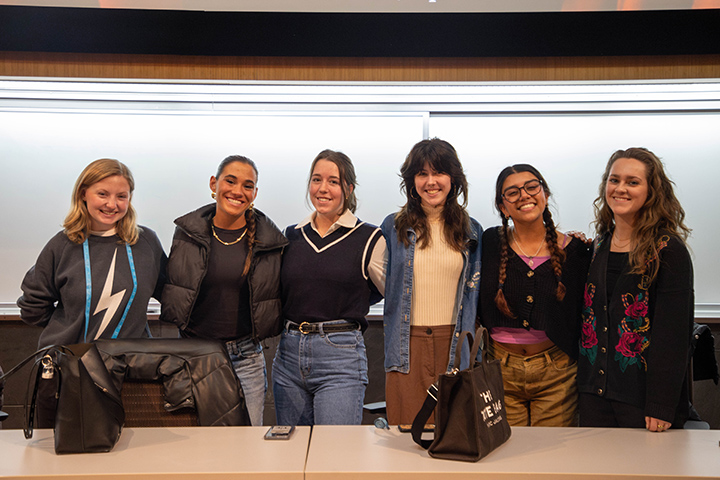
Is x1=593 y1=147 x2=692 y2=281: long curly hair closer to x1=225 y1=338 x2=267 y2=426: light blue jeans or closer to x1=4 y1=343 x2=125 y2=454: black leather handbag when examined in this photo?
x1=225 y1=338 x2=267 y2=426: light blue jeans

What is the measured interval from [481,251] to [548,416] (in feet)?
2.55

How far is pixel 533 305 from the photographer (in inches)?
87.2

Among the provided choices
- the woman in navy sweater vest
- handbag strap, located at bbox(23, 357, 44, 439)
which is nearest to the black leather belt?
the woman in navy sweater vest

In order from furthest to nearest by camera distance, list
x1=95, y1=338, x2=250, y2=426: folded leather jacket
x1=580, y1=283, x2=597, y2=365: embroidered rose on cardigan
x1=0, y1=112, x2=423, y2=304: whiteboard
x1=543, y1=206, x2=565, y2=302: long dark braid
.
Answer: x1=0, y1=112, x2=423, y2=304: whiteboard, x1=543, y1=206, x2=565, y2=302: long dark braid, x1=580, y1=283, x2=597, y2=365: embroidered rose on cardigan, x1=95, y1=338, x2=250, y2=426: folded leather jacket

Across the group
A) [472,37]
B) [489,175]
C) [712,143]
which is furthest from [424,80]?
[712,143]

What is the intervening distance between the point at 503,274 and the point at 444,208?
1.42ft

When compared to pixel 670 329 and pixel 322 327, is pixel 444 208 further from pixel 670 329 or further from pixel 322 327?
pixel 670 329

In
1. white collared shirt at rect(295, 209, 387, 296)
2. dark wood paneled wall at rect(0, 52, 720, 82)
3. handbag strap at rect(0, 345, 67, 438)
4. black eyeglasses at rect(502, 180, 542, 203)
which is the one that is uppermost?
dark wood paneled wall at rect(0, 52, 720, 82)

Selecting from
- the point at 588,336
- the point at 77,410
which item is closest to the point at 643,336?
the point at 588,336

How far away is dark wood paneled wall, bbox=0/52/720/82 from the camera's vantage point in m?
3.32

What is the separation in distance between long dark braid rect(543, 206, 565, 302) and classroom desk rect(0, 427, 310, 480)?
47.6 inches

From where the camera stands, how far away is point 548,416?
2.18m

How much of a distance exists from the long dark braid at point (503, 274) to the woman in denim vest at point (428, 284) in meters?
0.12

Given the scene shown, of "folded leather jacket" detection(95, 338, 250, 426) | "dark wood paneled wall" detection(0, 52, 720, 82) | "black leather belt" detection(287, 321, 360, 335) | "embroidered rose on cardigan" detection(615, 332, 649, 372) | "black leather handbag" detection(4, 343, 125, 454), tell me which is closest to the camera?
"black leather handbag" detection(4, 343, 125, 454)
